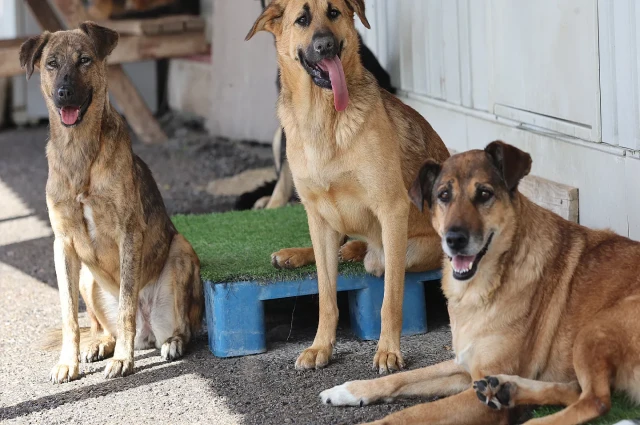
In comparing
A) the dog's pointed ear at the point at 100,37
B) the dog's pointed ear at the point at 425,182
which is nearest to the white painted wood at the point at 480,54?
the dog's pointed ear at the point at 425,182

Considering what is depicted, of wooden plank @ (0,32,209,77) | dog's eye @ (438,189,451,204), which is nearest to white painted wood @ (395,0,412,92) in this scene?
dog's eye @ (438,189,451,204)

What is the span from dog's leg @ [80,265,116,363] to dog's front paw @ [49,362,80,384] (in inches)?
12.3

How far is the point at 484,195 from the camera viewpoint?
363 cm

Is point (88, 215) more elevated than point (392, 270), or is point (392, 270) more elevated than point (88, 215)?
point (88, 215)

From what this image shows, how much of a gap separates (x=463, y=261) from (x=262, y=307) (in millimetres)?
1503

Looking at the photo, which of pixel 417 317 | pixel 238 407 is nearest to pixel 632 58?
pixel 417 317

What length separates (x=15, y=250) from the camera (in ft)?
24.9

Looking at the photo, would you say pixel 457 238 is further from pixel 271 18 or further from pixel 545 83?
pixel 545 83

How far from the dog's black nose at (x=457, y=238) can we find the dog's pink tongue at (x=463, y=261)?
12 centimetres

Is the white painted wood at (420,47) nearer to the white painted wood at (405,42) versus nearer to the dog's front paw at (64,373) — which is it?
the white painted wood at (405,42)

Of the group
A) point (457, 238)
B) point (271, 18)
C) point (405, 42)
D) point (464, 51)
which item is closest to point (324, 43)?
point (271, 18)

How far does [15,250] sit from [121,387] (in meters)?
3.41

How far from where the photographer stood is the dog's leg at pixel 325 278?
15.3 feet

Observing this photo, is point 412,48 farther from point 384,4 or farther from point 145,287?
point 145,287
